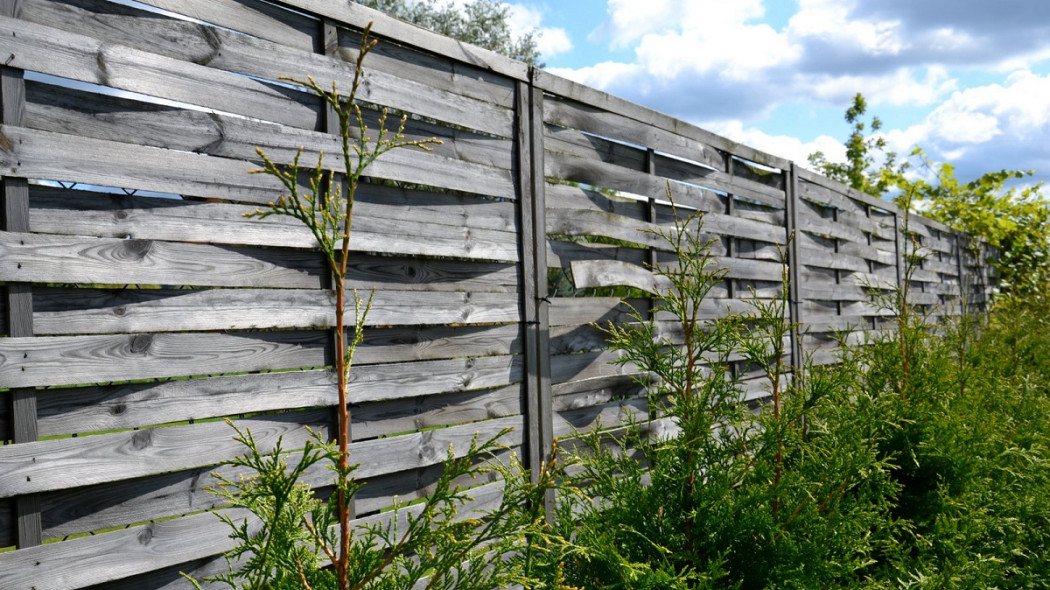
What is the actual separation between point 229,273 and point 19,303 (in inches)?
20.4

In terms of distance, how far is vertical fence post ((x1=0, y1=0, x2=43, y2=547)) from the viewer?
180 centimetres

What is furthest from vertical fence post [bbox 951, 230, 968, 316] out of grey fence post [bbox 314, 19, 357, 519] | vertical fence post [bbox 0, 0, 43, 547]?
vertical fence post [bbox 0, 0, 43, 547]

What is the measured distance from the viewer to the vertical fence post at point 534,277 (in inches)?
123

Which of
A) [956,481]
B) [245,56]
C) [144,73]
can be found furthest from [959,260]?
[144,73]

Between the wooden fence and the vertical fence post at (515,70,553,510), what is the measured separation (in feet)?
0.04

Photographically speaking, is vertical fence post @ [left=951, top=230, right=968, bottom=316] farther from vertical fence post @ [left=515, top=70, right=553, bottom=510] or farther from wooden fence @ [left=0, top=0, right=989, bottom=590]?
vertical fence post @ [left=515, top=70, right=553, bottom=510]

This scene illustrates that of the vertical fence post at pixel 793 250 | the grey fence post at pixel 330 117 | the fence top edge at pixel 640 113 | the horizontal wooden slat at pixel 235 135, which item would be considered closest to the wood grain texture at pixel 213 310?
the grey fence post at pixel 330 117

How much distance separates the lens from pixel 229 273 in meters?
2.16

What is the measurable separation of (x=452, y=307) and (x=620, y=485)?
40.4 inches

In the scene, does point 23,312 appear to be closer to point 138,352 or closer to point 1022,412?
point 138,352

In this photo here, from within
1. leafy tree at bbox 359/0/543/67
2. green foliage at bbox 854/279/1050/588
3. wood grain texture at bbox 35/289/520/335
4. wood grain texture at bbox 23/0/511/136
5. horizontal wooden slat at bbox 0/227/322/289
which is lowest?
green foliage at bbox 854/279/1050/588

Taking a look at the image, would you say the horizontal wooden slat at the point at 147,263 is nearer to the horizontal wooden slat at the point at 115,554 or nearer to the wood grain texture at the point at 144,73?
the wood grain texture at the point at 144,73

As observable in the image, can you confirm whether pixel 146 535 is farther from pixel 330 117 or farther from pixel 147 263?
pixel 330 117

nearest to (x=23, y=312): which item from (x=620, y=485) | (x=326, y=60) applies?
(x=326, y=60)
